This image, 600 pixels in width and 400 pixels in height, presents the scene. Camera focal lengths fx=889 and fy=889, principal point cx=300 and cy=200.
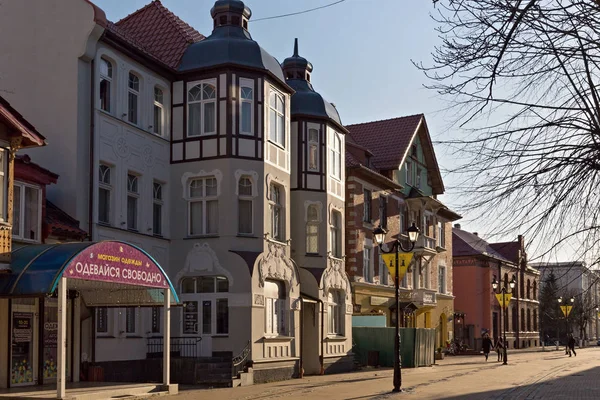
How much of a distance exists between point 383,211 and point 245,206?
18.4 meters

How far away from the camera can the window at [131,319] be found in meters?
27.7

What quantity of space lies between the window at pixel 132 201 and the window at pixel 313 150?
904 cm

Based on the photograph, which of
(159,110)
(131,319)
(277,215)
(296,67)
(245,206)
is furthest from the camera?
(296,67)

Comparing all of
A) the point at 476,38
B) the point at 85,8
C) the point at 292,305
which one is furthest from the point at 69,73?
the point at 476,38

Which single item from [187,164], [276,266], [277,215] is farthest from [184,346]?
[187,164]

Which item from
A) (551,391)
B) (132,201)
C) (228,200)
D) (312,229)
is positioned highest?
(228,200)

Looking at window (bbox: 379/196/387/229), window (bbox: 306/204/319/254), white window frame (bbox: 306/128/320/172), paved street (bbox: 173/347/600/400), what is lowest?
paved street (bbox: 173/347/600/400)

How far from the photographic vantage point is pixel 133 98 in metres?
28.7

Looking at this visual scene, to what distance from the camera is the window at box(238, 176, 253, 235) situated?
30.3m

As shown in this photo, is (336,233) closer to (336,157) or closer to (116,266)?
(336,157)

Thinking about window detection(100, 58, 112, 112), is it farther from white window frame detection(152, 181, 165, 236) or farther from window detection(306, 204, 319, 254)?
window detection(306, 204, 319, 254)

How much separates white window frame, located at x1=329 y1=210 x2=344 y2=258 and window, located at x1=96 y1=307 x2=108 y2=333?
12.8 metres

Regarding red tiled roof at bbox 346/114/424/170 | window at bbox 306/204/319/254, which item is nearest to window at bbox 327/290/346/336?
window at bbox 306/204/319/254

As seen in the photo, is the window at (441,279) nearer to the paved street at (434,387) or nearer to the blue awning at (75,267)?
the paved street at (434,387)
